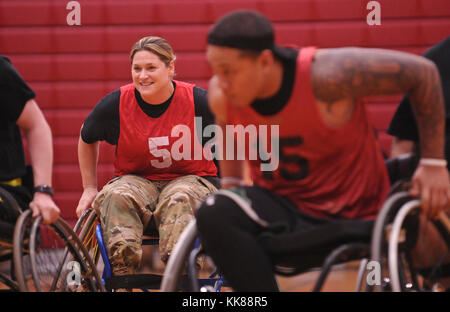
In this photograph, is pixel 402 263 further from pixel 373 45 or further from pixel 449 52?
pixel 373 45

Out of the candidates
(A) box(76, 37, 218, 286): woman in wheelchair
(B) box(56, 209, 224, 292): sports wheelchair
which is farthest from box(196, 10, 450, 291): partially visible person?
(A) box(76, 37, 218, 286): woman in wheelchair

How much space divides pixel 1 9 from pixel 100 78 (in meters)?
0.91

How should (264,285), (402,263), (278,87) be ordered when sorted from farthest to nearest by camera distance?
(402,263) < (278,87) < (264,285)

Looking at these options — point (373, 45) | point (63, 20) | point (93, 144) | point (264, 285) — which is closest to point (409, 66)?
point (264, 285)

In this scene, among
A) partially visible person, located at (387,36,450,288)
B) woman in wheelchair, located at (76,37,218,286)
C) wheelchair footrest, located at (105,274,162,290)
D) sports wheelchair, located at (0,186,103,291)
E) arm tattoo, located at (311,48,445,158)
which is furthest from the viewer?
woman in wheelchair, located at (76,37,218,286)

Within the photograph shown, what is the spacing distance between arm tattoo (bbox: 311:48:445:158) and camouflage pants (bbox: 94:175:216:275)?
2.98 ft

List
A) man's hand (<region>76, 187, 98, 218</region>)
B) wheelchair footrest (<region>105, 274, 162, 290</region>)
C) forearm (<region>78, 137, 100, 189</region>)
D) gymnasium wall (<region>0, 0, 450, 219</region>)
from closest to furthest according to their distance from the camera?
1. wheelchair footrest (<region>105, 274, 162, 290</region>)
2. man's hand (<region>76, 187, 98, 218</region>)
3. forearm (<region>78, 137, 100, 189</region>)
4. gymnasium wall (<region>0, 0, 450, 219</region>)

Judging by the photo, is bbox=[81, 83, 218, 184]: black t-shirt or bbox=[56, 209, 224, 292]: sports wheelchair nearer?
bbox=[56, 209, 224, 292]: sports wheelchair

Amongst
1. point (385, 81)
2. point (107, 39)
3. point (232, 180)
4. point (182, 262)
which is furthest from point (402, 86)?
point (107, 39)

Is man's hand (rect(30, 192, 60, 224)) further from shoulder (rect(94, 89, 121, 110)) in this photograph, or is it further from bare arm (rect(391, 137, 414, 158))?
bare arm (rect(391, 137, 414, 158))

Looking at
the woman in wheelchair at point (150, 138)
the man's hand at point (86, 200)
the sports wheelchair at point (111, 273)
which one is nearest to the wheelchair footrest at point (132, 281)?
the sports wheelchair at point (111, 273)

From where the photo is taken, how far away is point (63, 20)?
452cm

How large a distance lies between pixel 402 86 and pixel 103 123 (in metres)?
1.45

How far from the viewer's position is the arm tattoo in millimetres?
1472
